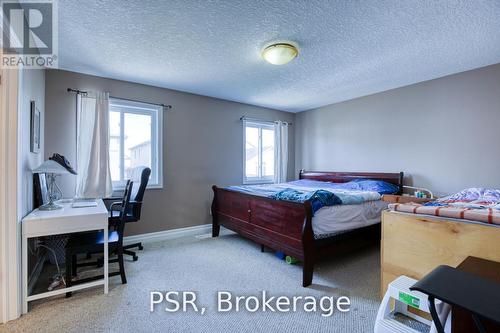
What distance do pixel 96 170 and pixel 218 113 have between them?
2.15m

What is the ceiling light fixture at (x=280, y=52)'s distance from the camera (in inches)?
92.5

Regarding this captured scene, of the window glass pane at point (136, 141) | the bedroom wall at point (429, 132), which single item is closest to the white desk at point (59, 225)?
the window glass pane at point (136, 141)

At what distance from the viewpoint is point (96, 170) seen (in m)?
3.14

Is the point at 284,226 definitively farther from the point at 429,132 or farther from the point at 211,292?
the point at 429,132

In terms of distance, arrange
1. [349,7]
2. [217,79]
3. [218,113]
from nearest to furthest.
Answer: [349,7] → [217,79] → [218,113]

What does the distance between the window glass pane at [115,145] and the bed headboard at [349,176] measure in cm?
353

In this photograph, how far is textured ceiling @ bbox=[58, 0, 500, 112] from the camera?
186 cm

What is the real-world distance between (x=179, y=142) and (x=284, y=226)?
228cm

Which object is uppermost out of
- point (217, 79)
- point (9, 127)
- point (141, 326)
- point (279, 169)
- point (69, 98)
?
point (217, 79)

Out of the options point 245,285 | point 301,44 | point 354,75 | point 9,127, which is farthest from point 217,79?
point 245,285

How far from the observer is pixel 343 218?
2.65m

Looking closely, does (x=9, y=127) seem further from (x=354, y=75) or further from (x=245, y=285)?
(x=354, y=75)

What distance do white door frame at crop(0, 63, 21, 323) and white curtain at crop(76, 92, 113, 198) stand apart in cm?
138

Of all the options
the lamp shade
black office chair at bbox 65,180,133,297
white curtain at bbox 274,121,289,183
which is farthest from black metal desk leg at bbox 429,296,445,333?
white curtain at bbox 274,121,289,183
